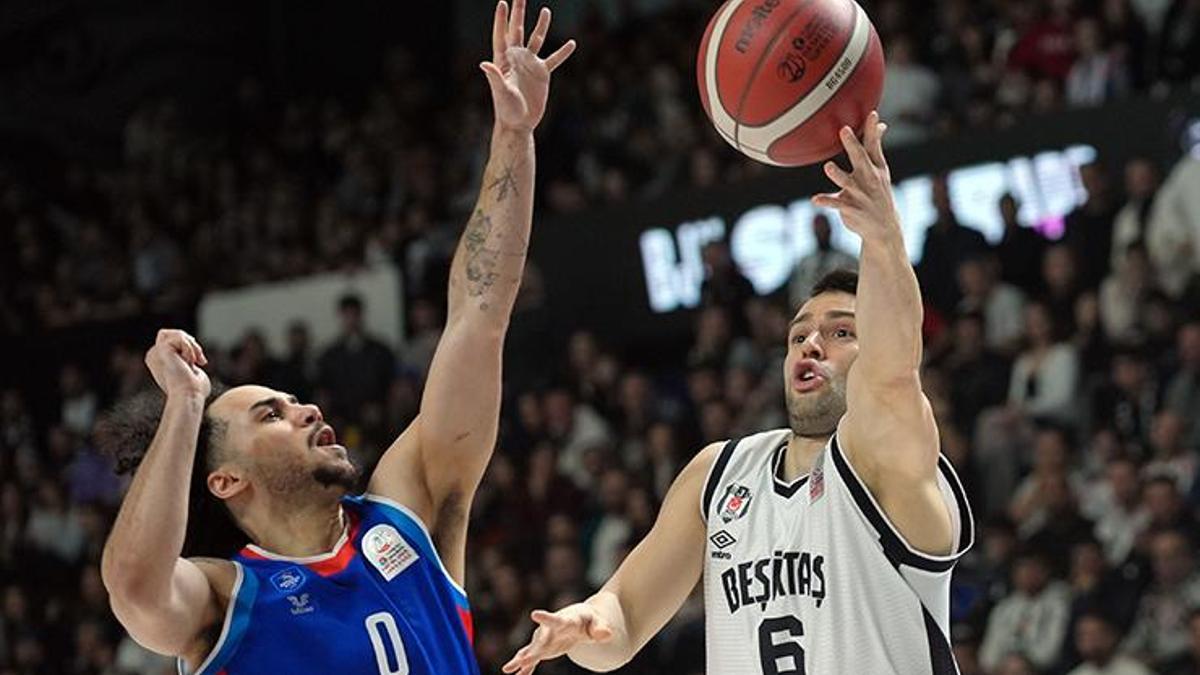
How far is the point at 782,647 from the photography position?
4.98 meters

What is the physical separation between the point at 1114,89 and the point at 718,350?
2860mm

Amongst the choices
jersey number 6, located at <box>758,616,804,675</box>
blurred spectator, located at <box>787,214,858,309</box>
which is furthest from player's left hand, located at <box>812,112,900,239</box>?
blurred spectator, located at <box>787,214,858,309</box>

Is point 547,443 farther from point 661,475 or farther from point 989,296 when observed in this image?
point 989,296

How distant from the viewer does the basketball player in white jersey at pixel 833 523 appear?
4.73 m

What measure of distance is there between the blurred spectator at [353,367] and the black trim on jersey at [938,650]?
31.2 feet

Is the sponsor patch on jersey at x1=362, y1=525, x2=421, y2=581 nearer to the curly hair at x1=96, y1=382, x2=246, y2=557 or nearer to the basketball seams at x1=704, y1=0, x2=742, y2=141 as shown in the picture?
the curly hair at x1=96, y1=382, x2=246, y2=557

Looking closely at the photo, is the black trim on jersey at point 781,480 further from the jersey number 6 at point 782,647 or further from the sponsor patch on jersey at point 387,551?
the sponsor patch on jersey at point 387,551

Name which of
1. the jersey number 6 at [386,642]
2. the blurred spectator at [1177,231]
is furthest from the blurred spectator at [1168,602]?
the jersey number 6 at [386,642]

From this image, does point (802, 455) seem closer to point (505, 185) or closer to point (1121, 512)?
point (505, 185)

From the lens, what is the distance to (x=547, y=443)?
12953 millimetres

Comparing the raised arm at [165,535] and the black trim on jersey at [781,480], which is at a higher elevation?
the raised arm at [165,535]

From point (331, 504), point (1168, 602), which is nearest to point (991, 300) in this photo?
point (1168, 602)

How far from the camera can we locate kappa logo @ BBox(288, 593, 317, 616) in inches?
186

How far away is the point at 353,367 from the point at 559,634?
379 inches
